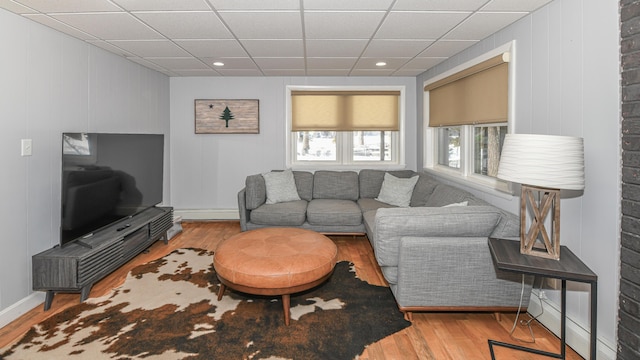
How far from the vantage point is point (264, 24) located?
302cm

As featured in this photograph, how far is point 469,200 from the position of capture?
128 inches

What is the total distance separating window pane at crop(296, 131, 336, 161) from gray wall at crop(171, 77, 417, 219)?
348 millimetres

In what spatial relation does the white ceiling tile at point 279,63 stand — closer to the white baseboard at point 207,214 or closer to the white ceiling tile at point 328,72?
the white ceiling tile at point 328,72

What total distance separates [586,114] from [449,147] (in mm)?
2652

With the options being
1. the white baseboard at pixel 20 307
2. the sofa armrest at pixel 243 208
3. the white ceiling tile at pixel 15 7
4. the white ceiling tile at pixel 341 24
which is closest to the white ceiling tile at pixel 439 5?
the white ceiling tile at pixel 341 24

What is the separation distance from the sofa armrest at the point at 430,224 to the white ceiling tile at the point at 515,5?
58.8 inches

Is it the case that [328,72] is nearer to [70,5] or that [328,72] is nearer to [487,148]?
[487,148]

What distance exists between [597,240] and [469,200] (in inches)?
46.4

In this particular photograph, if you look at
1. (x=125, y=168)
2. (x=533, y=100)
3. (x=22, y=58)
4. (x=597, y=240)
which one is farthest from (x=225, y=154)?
(x=597, y=240)

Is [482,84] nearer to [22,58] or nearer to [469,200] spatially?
[469,200]

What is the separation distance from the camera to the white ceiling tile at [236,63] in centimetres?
432

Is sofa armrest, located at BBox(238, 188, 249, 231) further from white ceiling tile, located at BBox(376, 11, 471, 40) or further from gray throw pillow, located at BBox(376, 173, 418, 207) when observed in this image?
white ceiling tile, located at BBox(376, 11, 471, 40)

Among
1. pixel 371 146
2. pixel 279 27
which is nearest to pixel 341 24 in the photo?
pixel 279 27

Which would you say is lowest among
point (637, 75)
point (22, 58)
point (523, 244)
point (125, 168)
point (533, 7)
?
point (523, 244)
